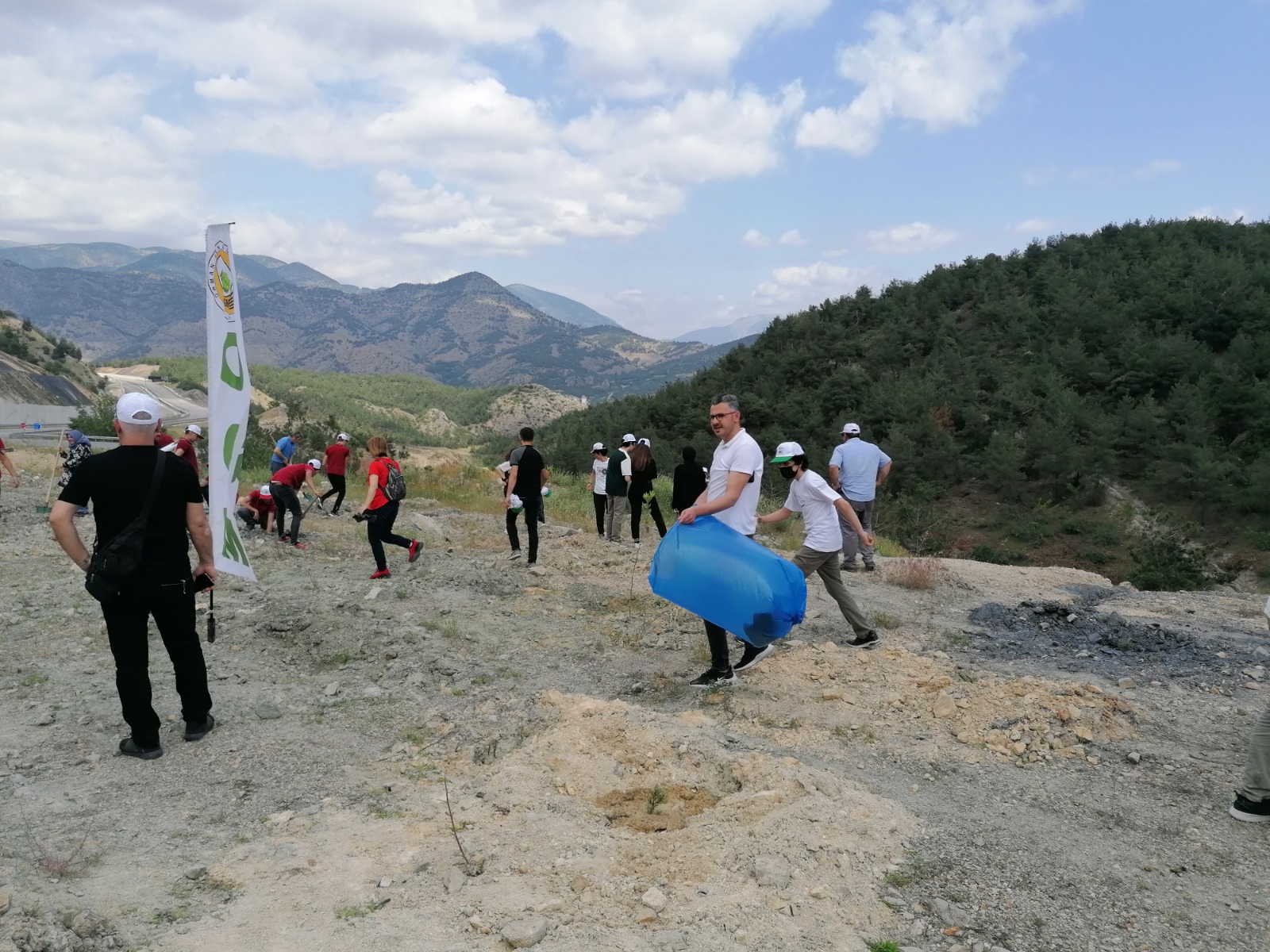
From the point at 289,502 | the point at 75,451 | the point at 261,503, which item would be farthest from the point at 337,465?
the point at 75,451

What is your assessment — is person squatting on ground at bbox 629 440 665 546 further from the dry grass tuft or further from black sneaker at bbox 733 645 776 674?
black sneaker at bbox 733 645 776 674

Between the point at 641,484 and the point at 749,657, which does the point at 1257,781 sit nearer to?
the point at 749,657

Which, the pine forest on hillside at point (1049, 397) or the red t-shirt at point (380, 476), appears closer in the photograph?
the red t-shirt at point (380, 476)

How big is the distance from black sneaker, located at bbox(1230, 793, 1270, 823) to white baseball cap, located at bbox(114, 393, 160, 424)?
5.66 meters

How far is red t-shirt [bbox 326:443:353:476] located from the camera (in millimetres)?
14242

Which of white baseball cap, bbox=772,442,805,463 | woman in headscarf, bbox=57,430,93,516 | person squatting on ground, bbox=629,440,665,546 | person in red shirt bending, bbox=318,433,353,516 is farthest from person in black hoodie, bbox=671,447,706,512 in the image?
woman in headscarf, bbox=57,430,93,516

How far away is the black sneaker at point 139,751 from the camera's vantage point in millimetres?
4633

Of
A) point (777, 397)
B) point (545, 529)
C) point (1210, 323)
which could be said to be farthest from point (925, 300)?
point (545, 529)

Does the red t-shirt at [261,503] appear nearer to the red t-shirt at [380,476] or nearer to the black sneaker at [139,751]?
the red t-shirt at [380,476]

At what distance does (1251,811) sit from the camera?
3.93m

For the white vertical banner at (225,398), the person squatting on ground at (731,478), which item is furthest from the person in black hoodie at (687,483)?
the white vertical banner at (225,398)

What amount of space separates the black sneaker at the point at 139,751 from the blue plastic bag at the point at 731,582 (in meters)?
3.08

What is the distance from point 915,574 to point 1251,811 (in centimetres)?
619

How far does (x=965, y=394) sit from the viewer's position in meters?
27.3
